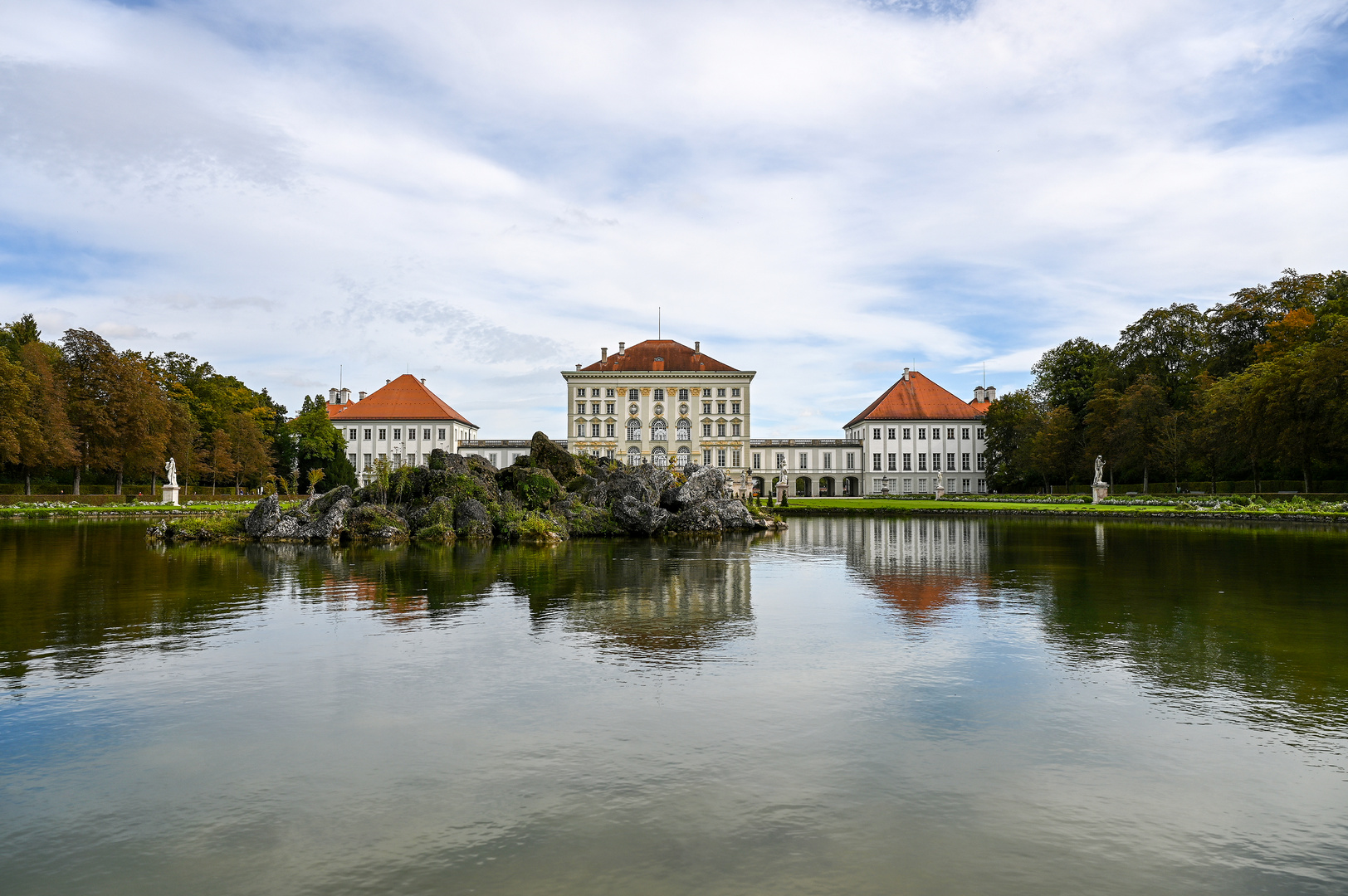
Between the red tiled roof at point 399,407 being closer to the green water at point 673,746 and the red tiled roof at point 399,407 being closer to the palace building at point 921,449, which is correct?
the palace building at point 921,449

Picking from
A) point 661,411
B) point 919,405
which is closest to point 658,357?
point 661,411

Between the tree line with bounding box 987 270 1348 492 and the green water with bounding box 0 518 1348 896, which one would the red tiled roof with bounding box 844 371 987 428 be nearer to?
the tree line with bounding box 987 270 1348 492

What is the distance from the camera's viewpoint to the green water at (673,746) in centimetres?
390

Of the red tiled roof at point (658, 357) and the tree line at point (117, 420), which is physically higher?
the red tiled roof at point (658, 357)

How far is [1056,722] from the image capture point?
598 centimetres

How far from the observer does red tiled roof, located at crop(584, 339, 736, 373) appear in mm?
89938

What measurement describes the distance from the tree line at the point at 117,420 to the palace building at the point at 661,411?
25559mm

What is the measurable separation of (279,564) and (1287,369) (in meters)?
46.8

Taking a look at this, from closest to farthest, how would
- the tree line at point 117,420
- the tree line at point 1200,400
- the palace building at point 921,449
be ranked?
the tree line at point 1200,400 < the tree line at point 117,420 < the palace building at point 921,449

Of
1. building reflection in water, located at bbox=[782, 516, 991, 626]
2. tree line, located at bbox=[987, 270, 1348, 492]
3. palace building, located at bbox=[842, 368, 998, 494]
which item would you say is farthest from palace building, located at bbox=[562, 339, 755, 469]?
building reflection in water, located at bbox=[782, 516, 991, 626]

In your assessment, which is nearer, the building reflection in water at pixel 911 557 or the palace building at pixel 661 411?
the building reflection in water at pixel 911 557

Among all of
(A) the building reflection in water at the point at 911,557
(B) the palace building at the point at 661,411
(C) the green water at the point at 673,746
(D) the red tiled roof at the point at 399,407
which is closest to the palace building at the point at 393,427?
(D) the red tiled roof at the point at 399,407

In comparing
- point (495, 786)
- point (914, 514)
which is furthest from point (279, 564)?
point (914, 514)

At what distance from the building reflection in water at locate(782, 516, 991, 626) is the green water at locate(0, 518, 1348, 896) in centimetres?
73
